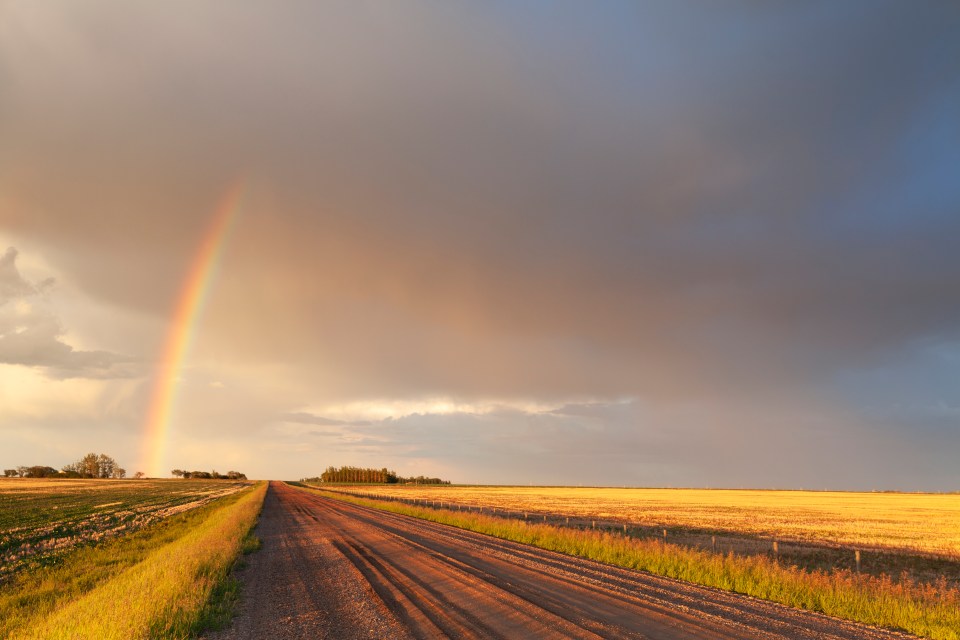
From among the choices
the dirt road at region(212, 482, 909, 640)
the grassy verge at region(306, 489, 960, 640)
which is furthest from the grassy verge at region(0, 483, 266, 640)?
the grassy verge at region(306, 489, 960, 640)

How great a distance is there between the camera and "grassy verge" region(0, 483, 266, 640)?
10.3 meters

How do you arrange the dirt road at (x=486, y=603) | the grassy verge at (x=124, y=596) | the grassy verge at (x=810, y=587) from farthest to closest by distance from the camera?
the grassy verge at (x=810, y=587)
the dirt road at (x=486, y=603)
the grassy verge at (x=124, y=596)

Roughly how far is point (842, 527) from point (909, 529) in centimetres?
503

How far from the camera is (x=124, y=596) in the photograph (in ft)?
41.0

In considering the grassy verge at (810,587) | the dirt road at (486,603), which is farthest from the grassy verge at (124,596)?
the grassy verge at (810,587)

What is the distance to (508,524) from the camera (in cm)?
3097

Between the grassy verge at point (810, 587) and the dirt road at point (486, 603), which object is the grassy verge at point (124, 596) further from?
the grassy verge at point (810, 587)

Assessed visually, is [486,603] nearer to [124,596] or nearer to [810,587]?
[124,596]

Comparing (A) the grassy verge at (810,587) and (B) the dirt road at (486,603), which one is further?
(A) the grassy verge at (810,587)

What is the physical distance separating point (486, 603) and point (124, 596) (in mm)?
8711

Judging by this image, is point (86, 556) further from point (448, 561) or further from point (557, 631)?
point (557, 631)

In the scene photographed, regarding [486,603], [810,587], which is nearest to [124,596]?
[486,603]

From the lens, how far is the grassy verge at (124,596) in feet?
33.9

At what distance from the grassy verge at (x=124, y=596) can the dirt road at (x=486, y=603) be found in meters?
0.98
